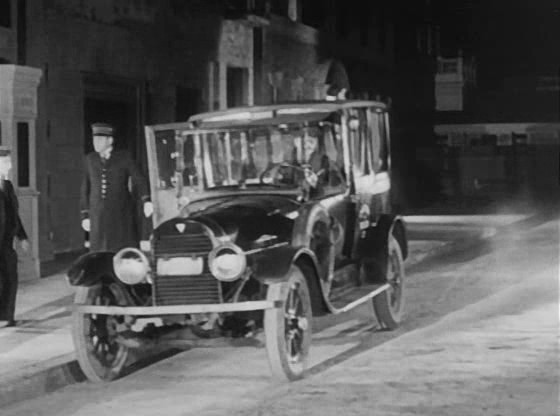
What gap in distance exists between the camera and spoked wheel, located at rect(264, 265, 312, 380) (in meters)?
9.93

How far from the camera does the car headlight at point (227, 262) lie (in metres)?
9.97

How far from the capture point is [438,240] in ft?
74.9

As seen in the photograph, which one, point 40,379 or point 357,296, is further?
point 357,296

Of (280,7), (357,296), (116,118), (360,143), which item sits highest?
(280,7)

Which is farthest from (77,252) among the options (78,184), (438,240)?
(438,240)

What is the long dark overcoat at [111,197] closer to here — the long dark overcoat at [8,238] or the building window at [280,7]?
the long dark overcoat at [8,238]

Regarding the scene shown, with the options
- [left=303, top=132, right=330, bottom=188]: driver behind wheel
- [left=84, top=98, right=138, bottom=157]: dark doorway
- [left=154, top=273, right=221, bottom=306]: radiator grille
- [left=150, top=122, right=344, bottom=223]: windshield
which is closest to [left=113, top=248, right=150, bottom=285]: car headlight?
[left=154, top=273, right=221, bottom=306]: radiator grille

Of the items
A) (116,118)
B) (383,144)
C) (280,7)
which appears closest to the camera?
(383,144)

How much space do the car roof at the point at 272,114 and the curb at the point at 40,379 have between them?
101 inches

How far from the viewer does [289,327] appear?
10.3 metres

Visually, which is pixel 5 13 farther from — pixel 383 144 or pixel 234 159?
pixel 234 159

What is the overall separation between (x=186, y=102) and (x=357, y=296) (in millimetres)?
12556

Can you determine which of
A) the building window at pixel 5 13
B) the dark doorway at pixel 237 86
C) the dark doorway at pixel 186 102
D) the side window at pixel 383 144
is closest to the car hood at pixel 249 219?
the side window at pixel 383 144

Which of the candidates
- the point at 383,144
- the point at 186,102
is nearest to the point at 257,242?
the point at 383,144
